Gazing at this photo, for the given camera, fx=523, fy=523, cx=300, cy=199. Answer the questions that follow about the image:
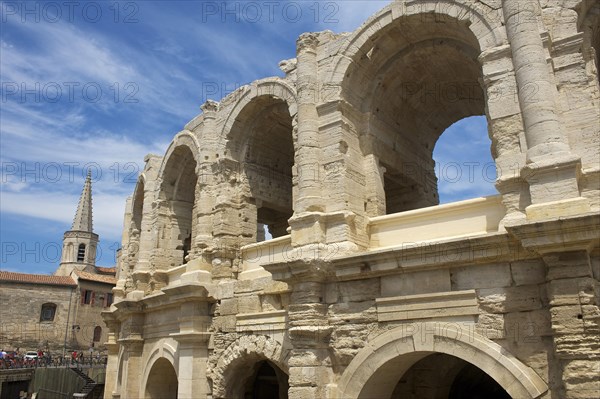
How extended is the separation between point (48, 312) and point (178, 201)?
25251 millimetres

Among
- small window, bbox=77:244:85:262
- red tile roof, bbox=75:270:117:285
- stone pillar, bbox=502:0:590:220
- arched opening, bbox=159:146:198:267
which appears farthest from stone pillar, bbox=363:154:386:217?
small window, bbox=77:244:85:262

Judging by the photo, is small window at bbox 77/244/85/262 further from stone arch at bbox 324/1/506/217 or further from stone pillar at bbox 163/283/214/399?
stone arch at bbox 324/1/506/217

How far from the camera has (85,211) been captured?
50.0 metres

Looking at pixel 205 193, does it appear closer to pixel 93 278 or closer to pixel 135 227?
pixel 135 227

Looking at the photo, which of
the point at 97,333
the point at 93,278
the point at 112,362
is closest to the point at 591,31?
the point at 112,362

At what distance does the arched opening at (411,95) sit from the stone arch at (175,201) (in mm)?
5239

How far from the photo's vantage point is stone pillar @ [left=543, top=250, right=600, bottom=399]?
5.16 m

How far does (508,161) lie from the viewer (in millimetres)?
6449

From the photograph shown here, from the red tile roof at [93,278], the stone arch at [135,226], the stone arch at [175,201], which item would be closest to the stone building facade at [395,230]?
the stone arch at [175,201]

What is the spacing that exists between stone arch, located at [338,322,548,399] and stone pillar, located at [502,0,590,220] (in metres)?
1.62

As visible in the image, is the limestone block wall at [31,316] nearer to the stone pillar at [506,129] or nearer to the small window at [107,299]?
the small window at [107,299]

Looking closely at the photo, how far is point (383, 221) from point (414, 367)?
2794 millimetres

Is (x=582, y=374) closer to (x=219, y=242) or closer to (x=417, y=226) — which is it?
(x=417, y=226)

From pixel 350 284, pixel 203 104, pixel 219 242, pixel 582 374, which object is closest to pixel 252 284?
pixel 219 242
